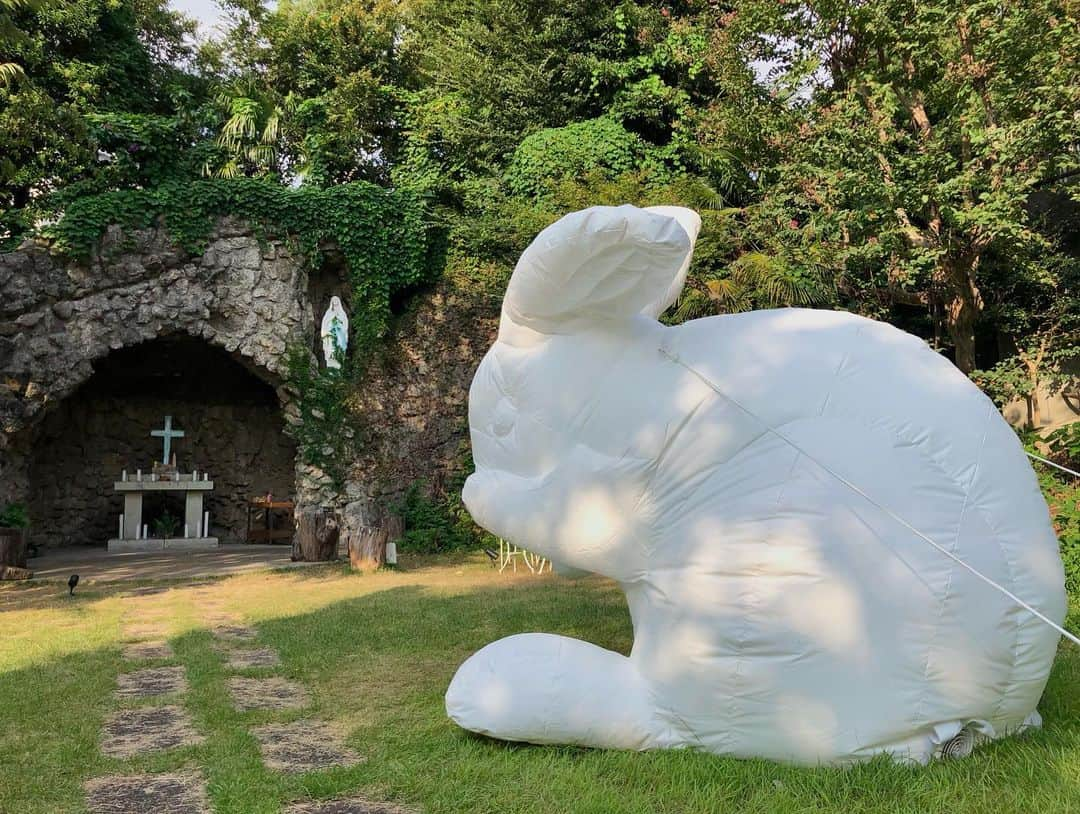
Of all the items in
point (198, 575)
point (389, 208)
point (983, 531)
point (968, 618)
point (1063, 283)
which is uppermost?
point (389, 208)

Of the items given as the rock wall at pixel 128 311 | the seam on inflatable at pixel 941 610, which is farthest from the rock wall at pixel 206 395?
the seam on inflatable at pixel 941 610

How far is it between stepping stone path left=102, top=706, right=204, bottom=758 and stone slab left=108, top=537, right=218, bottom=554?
8.99m

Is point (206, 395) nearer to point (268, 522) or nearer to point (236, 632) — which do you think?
point (268, 522)

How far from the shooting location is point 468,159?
13703mm

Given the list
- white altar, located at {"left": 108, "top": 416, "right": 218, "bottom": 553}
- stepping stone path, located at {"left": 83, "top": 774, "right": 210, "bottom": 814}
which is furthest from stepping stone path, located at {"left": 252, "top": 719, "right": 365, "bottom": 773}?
white altar, located at {"left": 108, "top": 416, "right": 218, "bottom": 553}

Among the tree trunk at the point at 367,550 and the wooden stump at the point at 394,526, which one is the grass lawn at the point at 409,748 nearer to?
the tree trunk at the point at 367,550

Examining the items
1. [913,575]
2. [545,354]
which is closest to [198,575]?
[545,354]

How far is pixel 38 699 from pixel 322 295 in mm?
9073

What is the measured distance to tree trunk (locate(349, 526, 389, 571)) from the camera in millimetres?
9828

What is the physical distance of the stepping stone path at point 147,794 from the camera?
296 cm

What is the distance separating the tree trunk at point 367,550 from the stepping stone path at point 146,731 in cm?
550

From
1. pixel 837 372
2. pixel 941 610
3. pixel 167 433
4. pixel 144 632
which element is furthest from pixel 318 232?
pixel 941 610

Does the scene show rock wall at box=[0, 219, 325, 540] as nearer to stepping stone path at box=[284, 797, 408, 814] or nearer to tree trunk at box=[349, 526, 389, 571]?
tree trunk at box=[349, 526, 389, 571]

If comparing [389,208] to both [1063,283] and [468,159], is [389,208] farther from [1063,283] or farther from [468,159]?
[1063,283]
